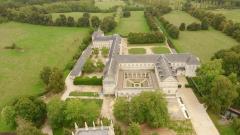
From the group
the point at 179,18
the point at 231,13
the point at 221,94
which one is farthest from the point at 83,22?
the point at 221,94

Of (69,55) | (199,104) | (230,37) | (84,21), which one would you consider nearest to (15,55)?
(69,55)

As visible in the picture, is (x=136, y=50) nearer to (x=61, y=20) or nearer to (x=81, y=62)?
(x=81, y=62)

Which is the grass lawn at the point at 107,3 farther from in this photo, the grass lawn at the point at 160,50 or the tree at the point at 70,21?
the grass lawn at the point at 160,50

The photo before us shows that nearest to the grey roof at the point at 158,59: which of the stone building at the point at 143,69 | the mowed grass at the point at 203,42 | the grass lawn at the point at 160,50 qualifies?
the stone building at the point at 143,69

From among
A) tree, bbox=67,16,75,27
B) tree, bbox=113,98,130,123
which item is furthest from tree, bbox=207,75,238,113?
tree, bbox=67,16,75,27

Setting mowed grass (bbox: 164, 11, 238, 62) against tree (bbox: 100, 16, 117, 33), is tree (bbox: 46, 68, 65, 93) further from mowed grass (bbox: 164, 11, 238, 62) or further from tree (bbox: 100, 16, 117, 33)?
tree (bbox: 100, 16, 117, 33)
